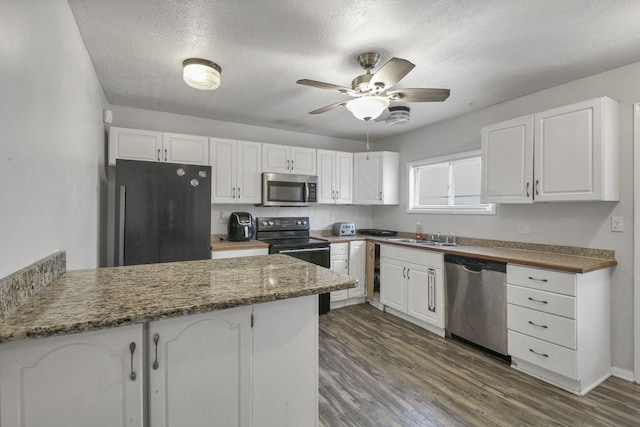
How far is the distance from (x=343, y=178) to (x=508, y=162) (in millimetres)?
2125

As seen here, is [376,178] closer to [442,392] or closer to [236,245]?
[236,245]

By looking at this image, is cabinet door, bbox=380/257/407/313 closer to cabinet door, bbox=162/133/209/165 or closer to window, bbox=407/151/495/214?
window, bbox=407/151/495/214

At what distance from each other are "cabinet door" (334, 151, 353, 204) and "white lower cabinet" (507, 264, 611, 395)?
2.34 metres

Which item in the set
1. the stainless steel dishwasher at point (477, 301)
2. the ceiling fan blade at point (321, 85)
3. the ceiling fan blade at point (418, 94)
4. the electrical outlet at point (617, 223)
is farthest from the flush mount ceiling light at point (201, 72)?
the electrical outlet at point (617, 223)

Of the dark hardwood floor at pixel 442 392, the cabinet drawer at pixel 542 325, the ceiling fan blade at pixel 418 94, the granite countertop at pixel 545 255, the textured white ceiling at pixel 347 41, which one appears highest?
the textured white ceiling at pixel 347 41

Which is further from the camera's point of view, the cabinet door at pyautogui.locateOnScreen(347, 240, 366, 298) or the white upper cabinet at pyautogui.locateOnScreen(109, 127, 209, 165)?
the cabinet door at pyautogui.locateOnScreen(347, 240, 366, 298)

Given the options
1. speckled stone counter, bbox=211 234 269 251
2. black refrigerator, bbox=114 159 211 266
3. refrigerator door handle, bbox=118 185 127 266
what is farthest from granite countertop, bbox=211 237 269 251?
refrigerator door handle, bbox=118 185 127 266

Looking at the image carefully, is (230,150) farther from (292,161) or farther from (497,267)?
(497,267)

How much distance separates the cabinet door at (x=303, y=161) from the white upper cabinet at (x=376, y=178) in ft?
2.36

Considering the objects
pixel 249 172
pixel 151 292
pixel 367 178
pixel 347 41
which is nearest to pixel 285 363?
pixel 151 292

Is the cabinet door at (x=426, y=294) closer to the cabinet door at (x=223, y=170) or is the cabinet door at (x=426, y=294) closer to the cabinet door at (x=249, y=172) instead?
the cabinet door at (x=249, y=172)

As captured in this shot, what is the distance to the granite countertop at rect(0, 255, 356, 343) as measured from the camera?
0.85 meters

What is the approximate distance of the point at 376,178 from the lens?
423cm

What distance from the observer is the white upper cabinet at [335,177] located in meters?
4.10
